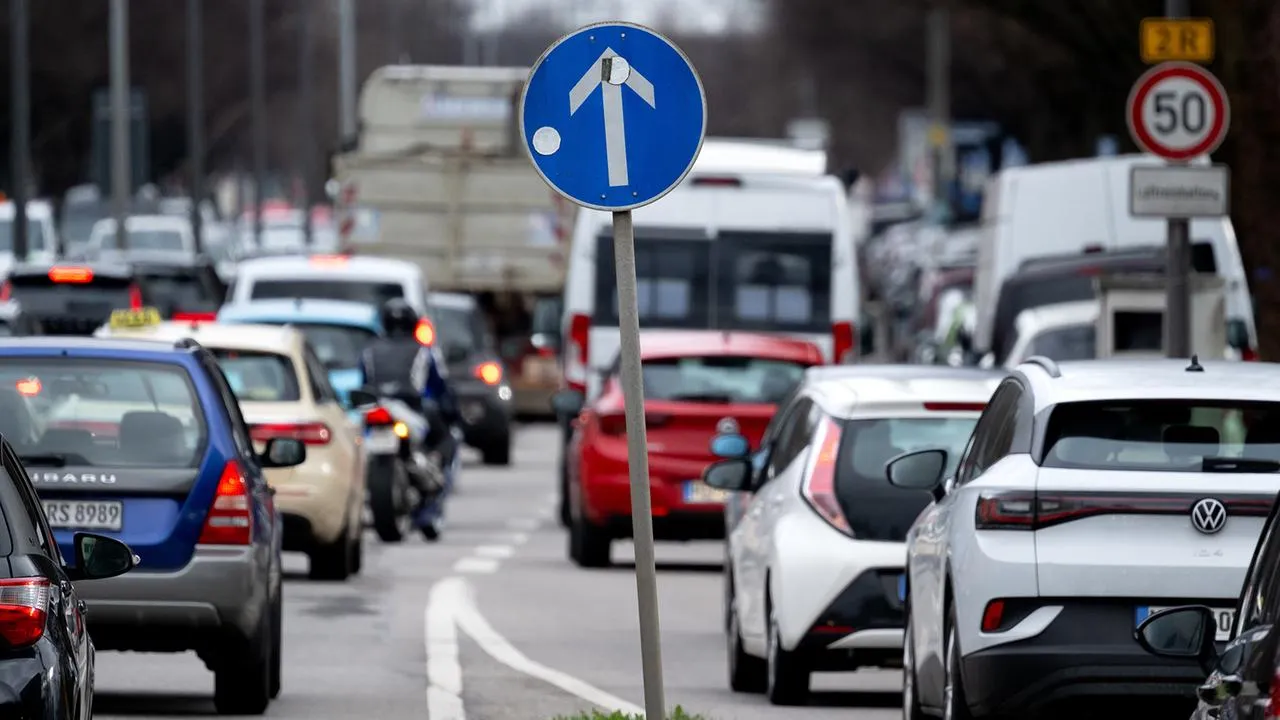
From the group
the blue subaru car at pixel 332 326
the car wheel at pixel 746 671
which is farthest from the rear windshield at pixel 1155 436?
the blue subaru car at pixel 332 326

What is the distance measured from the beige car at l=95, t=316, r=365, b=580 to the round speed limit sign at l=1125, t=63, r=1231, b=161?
5499 mm

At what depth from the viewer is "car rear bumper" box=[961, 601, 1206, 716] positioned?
9.91 metres

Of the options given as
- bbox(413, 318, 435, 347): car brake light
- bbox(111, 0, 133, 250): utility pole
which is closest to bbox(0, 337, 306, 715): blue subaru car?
bbox(413, 318, 435, 347): car brake light

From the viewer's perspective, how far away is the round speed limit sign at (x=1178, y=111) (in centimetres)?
2180

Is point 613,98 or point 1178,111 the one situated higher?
point 613,98

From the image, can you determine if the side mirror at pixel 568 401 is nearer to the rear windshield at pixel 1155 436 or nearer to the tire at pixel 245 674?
the tire at pixel 245 674

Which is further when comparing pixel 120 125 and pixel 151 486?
pixel 120 125

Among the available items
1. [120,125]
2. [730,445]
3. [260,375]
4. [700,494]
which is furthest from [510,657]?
[120,125]

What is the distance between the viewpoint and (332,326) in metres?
24.5

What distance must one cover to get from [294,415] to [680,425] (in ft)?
9.48

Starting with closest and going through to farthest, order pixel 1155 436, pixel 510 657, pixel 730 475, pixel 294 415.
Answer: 1. pixel 1155 436
2. pixel 730 475
3. pixel 510 657
4. pixel 294 415

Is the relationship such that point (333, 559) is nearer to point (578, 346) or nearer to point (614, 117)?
point (578, 346)

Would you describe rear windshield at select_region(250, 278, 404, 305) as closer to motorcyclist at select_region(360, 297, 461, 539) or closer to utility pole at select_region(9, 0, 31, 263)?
motorcyclist at select_region(360, 297, 461, 539)

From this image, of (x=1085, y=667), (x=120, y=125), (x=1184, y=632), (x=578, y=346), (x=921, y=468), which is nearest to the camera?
(x=1184, y=632)
